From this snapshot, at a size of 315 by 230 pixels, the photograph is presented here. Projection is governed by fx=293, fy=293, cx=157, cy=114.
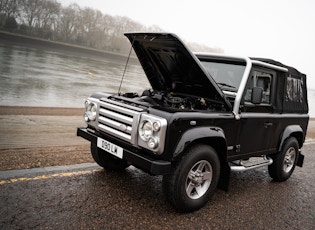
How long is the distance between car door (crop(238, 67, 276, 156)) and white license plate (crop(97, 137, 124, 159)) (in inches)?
70.4

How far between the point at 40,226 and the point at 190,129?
1.95 meters

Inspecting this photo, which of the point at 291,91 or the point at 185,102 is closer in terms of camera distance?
the point at 185,102

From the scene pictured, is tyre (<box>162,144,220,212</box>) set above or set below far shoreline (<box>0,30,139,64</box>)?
below

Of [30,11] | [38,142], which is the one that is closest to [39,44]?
[30,11]

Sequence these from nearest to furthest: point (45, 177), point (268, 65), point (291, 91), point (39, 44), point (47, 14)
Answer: point (45, 177), point (268, 65), point (291, 91), point (39, 44), point (47, 14)

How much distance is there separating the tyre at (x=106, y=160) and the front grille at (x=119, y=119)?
2.22 ft

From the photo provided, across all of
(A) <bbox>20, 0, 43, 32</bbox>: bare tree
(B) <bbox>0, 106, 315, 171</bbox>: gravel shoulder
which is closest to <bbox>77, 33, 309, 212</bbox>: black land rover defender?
(B) <bbox>0, 106, 315, 171</bbox>: gravel shoulder

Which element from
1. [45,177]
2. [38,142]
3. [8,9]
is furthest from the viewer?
[8,9]

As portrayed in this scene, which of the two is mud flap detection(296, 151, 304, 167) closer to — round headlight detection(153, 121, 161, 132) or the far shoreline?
round headlight detection(153, 121, 161, 132)

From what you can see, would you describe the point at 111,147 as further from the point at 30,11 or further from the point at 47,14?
the point at 47,14

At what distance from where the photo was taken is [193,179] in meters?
3.76

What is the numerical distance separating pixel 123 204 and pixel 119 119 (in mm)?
1102

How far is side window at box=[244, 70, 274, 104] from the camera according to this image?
442 cm

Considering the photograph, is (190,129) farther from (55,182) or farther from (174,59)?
(55,182)
